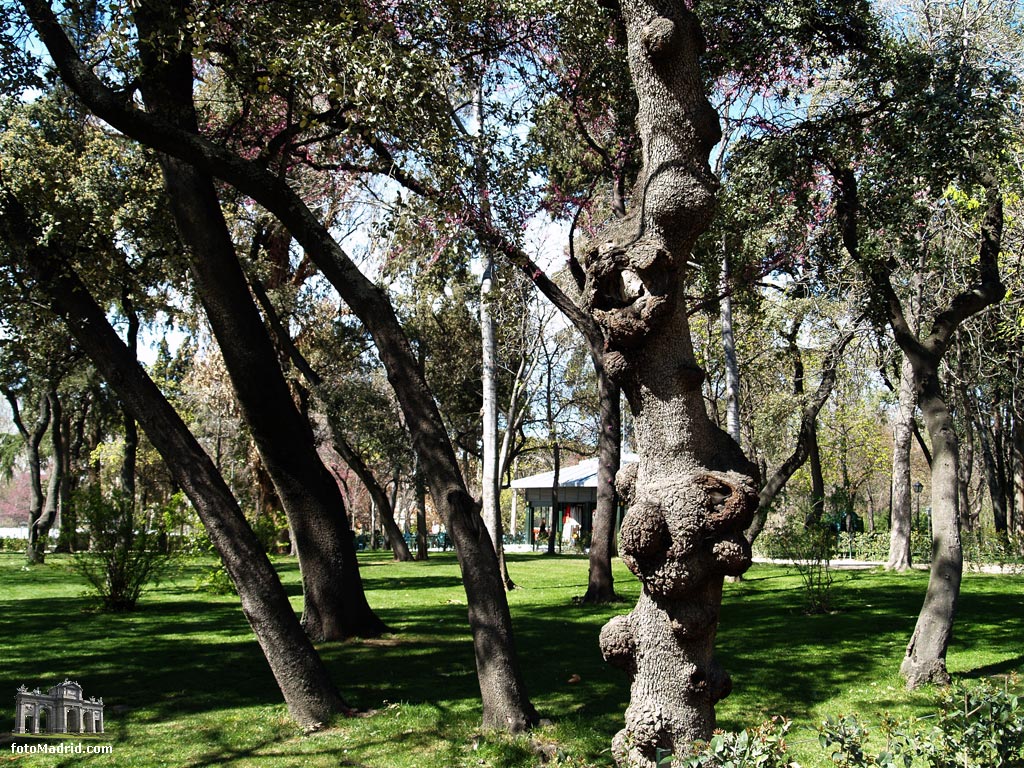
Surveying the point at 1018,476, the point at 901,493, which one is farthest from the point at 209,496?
the point at 1018,476

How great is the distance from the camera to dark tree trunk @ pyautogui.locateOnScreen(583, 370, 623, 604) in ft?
46.3

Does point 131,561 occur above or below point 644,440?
below

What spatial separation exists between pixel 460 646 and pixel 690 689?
6268mm

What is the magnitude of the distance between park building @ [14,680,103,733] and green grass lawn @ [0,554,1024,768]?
0.19m

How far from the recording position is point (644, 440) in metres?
4.00

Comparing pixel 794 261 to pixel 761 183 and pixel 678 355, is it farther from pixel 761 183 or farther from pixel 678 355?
pixel 678 355

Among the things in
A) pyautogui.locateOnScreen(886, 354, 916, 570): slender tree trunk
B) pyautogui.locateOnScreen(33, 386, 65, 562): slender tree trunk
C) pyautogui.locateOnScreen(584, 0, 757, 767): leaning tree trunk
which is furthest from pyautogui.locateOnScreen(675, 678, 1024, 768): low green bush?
pyautogui.locateOnScreen(33, 386, 65, 562): slender tree trunk

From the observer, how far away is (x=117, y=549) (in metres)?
13.3

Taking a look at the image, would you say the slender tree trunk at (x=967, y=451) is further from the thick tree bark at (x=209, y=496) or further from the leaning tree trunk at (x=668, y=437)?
the leaning tree trunk at (x=668, y=437)

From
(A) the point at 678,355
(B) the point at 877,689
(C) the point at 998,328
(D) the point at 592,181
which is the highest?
(D) the point at 592,181

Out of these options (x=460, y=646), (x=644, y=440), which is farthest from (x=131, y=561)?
(x=644, y=440)

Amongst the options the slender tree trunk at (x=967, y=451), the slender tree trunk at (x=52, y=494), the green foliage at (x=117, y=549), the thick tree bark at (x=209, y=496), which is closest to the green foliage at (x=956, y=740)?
the thick tree bark at (x=209, y=496)

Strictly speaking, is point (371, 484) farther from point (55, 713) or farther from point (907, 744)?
point (907, 744)

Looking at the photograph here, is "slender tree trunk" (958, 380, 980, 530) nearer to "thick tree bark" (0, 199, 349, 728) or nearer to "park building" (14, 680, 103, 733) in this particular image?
"thick tree bark" (0, 199, 349, 728)
